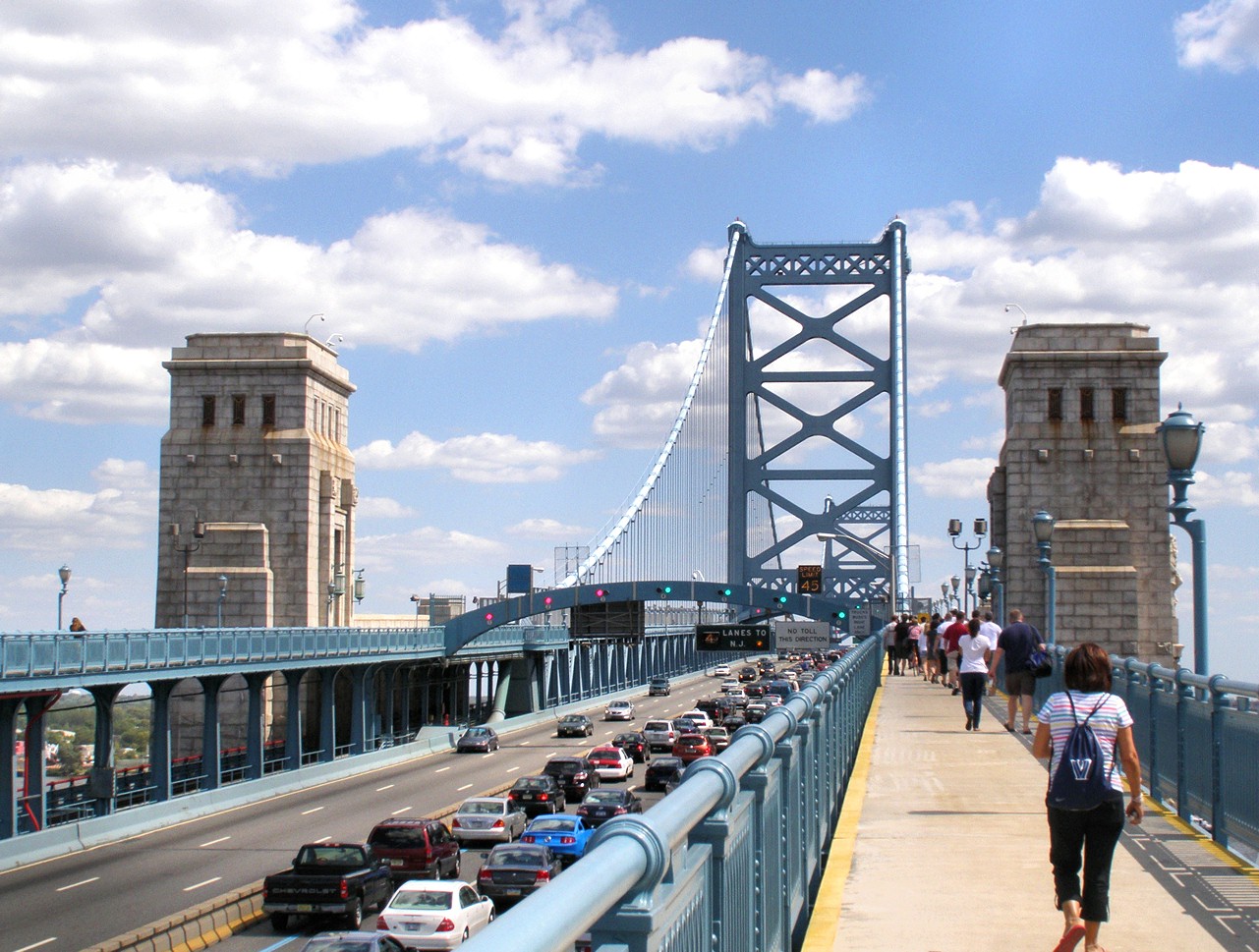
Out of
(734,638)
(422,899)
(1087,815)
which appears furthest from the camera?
(734,638)

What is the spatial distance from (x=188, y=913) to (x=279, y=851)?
31.9 ft

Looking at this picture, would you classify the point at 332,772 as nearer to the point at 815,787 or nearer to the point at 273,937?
the point at 273,937

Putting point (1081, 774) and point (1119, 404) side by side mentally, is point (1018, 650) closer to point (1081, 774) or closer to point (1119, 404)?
point (1081, 774)

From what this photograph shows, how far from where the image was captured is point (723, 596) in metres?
72.6

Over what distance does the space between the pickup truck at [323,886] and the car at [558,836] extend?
13.2 ft

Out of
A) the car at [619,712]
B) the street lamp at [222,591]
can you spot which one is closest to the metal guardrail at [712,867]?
the street lamp at [222,591]

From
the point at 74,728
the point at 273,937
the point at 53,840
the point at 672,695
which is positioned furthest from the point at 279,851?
the point at 672,695

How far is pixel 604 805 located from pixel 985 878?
78.9 ft

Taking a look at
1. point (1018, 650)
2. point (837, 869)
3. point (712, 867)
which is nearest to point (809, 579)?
point (1018, 650)

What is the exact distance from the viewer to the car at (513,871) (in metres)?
24.7

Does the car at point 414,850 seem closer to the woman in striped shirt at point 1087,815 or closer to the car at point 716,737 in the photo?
the woman in striped shirt at point 1087,815

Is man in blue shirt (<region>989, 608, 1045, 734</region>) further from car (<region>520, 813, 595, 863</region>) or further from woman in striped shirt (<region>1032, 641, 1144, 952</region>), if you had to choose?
car (<region>520, 813, 595, 863</region>)

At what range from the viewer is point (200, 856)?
32.2 m

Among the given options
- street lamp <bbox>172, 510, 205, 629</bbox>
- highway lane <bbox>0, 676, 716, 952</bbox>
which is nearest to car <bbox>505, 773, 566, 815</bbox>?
highway lane <bbox>0, 676, 716, 952</bbox>
